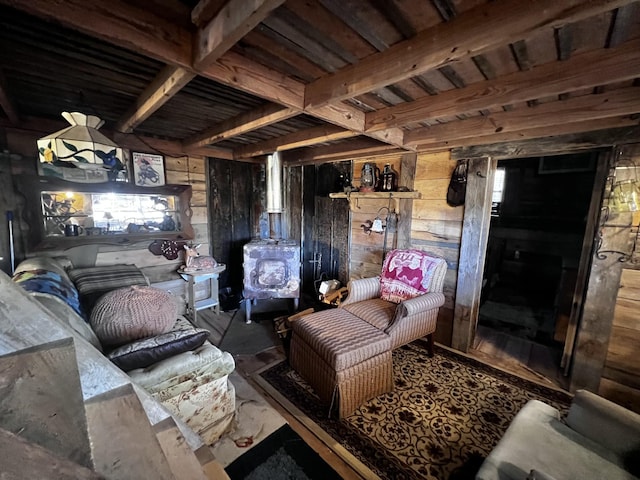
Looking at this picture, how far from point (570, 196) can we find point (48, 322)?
263 inches

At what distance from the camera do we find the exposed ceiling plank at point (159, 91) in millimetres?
1279

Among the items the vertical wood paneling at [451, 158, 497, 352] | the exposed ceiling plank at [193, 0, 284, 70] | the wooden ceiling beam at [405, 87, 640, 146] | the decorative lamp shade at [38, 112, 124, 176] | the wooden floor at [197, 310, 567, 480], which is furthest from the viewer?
the vertical wood paneling at [451, 158, 497, 352]

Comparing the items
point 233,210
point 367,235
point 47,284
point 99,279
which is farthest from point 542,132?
point 99,279

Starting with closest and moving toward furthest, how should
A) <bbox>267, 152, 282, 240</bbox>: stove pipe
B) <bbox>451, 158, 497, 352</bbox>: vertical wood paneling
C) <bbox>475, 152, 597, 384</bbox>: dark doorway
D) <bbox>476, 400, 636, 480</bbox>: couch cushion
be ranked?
1. <bbox>476, 400, 636, 480</bbox>: couch cushion
2. <bbox>451, 158, 497, 352</bbox>: vertical wood paneling
3. <bbox>267, 152, 282, 240</bbox>: stove pipe
4. <bbox>475, 152, 597, 384</bbox>: dark doorway

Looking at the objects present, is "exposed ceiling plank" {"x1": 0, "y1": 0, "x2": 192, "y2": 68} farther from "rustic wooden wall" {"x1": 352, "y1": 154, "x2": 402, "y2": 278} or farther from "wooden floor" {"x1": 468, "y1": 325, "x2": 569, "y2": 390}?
Result: "wooden floor" {"x1": 468, "y1": 325, "x2": 569, "y2": 390}

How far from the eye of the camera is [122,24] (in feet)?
3.18

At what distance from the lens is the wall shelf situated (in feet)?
9.11

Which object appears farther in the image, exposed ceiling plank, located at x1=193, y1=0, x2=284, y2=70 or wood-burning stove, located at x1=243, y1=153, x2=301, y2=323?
wood-burning stove, located at x1=243, y1=153, x2=301, y2=323

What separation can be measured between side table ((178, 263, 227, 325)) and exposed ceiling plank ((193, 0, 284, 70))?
95.9 inches

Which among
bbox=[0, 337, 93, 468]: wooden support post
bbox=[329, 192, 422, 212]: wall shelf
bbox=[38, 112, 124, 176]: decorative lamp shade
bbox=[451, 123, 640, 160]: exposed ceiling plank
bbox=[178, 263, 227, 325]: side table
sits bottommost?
bbox=[178, 263, 227, 325]: side table

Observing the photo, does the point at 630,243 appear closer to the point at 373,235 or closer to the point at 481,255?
the point at 481,255

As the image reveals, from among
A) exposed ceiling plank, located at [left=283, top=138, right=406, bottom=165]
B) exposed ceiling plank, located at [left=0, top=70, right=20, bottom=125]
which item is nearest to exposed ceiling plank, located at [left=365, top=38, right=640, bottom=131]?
exposed ceiling plank, located at [left=283, top=138, right=406, bottom=165]

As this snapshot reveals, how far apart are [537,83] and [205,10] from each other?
1.55m

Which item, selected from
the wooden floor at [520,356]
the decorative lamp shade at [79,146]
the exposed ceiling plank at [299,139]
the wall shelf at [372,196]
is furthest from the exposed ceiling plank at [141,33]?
the wooden floor at [520,356]
